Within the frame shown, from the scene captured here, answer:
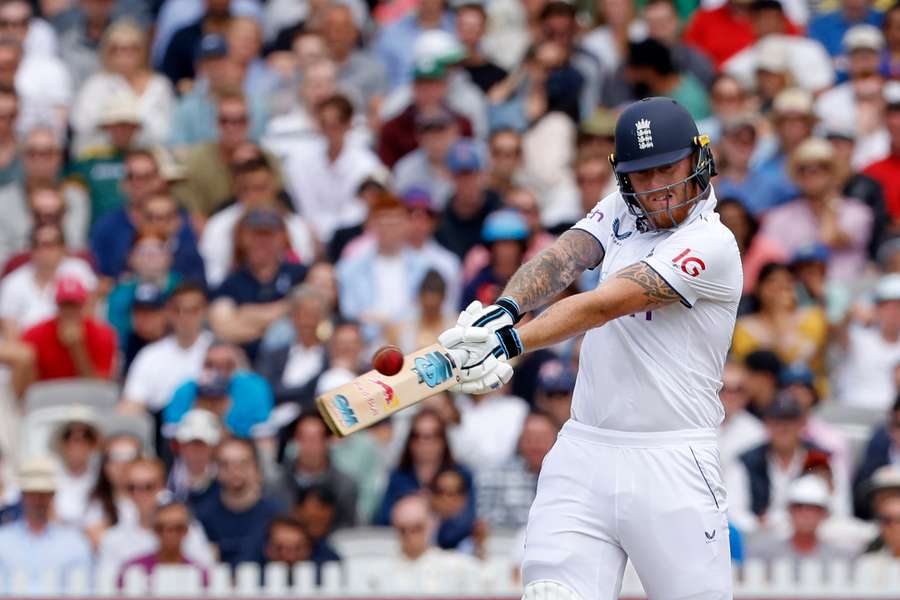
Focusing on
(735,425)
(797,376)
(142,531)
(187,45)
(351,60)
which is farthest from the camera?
(187,45)

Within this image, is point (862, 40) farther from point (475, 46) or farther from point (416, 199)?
point (416, 199)

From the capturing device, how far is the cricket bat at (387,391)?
21.7 feet

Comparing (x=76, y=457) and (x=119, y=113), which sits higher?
(x=119, y=113)

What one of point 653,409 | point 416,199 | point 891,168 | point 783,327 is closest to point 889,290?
point 783,327

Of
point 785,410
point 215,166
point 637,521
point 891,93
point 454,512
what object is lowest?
point 454,512

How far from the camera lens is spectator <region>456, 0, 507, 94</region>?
637 inches

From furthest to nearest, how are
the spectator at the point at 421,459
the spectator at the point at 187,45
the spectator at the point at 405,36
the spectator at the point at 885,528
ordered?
the spectator at the point at 187,45
the spectator at the point at 405,36
the spectator at the point at 421,459
the spectator at the point at 885,528

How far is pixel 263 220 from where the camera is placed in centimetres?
1411

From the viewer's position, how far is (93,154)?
1555cm

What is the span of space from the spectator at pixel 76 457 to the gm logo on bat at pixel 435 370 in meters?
6.57

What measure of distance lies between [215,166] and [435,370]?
8965 mm

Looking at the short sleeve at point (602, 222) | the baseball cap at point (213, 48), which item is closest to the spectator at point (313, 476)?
the baseball cap at point (213, 48)

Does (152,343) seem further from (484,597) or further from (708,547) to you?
(708,547)

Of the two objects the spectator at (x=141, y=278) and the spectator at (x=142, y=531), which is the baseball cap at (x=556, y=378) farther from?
the spectator at (x=141, y=278)
